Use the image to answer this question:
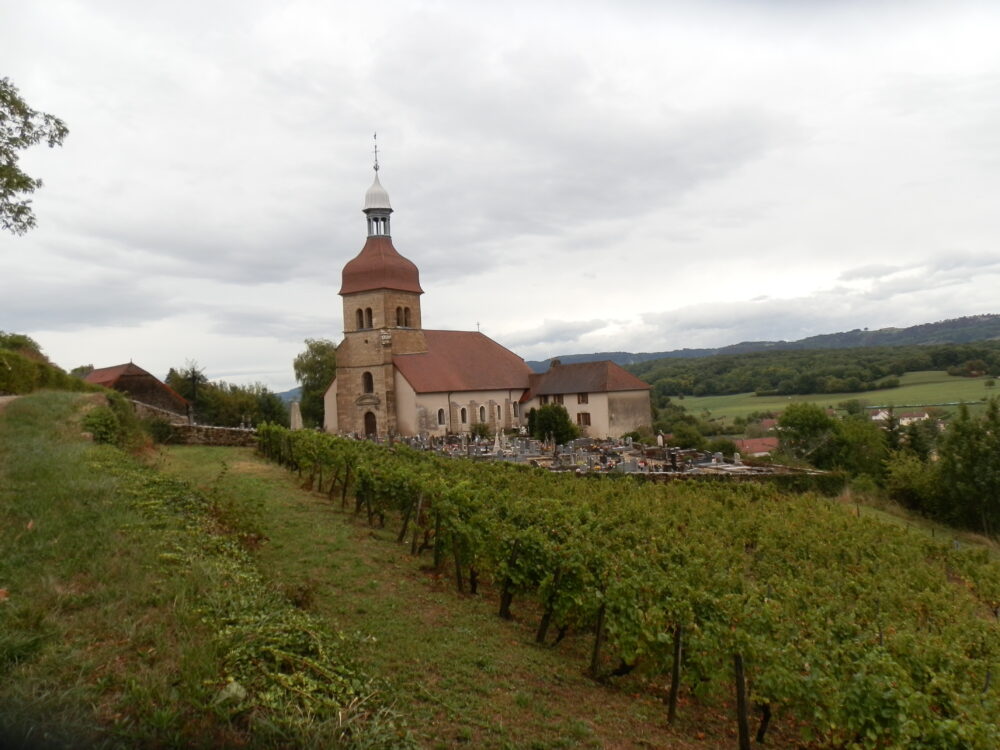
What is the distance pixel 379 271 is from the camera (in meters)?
42.0

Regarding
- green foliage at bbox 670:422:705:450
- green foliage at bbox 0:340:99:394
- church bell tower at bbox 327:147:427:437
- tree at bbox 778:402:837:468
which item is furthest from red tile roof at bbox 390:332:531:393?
green foliage at bbox 0:340:99:394

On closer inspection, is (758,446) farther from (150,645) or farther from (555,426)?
(150,645)

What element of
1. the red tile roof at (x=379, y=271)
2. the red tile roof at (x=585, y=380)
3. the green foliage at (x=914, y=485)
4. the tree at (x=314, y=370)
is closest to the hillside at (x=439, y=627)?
the green foliage at (x=914, y=485)

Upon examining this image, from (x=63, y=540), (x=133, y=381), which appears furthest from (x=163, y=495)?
(x=133, y=381)

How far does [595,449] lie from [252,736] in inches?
1139

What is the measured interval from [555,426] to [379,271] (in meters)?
14.9

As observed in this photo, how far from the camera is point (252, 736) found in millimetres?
3646

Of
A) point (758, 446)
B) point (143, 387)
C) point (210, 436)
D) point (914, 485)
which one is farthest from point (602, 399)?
point (143, 387)

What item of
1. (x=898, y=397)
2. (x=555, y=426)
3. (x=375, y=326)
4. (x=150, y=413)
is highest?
(x=375, y=326)

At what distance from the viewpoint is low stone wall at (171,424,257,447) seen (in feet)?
92.0

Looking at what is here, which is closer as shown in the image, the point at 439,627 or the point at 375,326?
the point at 439,627

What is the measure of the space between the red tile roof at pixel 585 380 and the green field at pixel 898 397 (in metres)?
37.4

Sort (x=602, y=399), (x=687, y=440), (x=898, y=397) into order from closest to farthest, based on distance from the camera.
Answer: (x=687, y=440)
(x=602, y=399)
(x=898, y=397)

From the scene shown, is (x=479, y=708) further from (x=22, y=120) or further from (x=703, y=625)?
(x=22, y=120)
